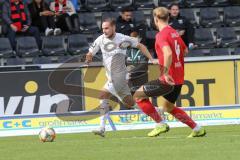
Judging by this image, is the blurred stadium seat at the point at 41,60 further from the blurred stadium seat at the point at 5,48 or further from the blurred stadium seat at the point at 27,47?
the blurred stadium seat at the point at 5,48

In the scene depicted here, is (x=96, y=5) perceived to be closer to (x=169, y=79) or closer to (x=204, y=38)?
(x=204, y=38)

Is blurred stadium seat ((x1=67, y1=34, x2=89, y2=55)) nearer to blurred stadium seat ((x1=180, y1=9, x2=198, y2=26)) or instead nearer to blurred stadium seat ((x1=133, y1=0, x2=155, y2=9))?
blurred stadium seat ((x1=133, y1=0, x2=155, y2=9))

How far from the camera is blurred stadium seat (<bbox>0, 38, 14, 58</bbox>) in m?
21.2

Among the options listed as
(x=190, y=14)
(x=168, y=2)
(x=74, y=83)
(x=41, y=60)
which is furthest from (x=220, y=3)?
(x=74, y=83)

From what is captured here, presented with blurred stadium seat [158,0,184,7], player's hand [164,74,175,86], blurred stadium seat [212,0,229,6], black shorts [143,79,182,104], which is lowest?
blurred stadium seat [212,0,229,6]

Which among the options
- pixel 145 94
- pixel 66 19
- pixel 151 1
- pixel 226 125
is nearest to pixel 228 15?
pixel 151 1

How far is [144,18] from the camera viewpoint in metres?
22.8

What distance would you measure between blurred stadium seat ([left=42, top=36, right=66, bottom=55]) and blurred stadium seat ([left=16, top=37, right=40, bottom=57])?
28 centimetres

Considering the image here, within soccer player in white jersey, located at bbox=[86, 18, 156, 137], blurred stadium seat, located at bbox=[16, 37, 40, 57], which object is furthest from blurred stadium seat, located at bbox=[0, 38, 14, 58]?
soccer player in white jersey, located at bbox=[86, 18, 156, 137]

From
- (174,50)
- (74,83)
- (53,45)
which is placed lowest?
(74,83)

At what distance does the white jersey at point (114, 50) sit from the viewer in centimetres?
1471

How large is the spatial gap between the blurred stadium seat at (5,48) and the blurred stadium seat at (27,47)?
0.24 metres

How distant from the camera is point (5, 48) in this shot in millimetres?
21219

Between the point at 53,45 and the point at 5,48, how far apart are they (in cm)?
129
